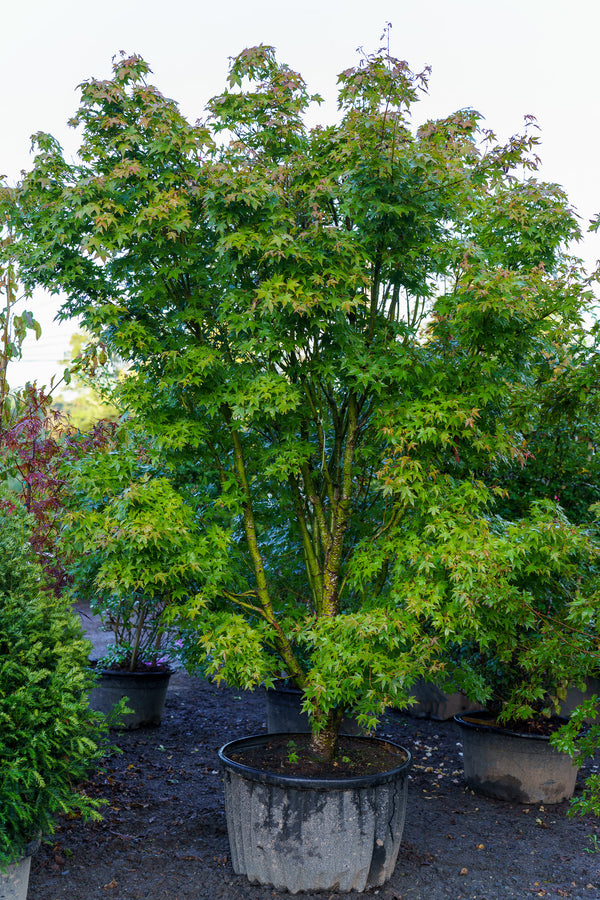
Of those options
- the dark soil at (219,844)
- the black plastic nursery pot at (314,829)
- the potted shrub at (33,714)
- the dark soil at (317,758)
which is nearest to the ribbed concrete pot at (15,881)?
the potted shrub at (33,714)

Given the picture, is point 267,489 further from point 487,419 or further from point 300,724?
point 300,724

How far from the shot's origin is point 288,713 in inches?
212

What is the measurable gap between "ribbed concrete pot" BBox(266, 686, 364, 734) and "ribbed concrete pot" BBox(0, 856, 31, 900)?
2.50 meters

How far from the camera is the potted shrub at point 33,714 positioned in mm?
2732

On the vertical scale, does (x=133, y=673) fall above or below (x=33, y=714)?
below

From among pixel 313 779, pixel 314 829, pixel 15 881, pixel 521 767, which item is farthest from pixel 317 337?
pixel 521 767

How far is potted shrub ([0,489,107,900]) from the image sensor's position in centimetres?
273

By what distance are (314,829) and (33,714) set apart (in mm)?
1317

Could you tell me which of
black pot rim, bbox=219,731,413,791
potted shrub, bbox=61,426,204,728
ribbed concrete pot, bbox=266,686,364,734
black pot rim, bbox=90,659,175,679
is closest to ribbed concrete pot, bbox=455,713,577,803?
ribbed concrete pot, bbox=266,686,364,734

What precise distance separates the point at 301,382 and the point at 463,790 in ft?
9.83

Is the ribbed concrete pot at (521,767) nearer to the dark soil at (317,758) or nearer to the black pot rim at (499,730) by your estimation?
the black pot rim at (499,730)

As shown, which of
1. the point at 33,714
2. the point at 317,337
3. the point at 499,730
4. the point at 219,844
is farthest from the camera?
the point at 499,730

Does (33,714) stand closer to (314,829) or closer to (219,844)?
(314,829)

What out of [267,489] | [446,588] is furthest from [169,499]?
[446,588]
